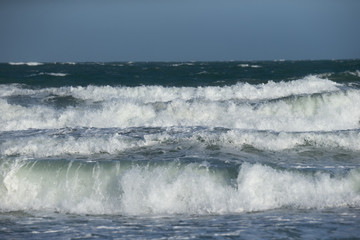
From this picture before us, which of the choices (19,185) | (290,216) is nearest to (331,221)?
(290,216)

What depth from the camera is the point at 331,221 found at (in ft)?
21.1

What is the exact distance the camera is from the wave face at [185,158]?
762 cm

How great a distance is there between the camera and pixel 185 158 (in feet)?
30.4

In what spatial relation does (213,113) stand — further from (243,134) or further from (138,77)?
(138,77)

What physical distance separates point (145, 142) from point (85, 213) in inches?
145

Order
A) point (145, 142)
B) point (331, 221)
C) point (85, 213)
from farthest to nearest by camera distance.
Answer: point (145, 142), point (85, 213), point (331, 221)

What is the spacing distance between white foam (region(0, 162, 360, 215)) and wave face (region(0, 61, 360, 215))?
0.01 metres

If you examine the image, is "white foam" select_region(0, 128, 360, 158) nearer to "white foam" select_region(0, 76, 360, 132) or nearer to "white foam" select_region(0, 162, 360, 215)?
"white foam" select_region(0, 162, 360, 215)

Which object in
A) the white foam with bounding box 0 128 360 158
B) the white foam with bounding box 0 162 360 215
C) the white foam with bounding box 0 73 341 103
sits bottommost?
the white foam with bounding box 0 162 360 215

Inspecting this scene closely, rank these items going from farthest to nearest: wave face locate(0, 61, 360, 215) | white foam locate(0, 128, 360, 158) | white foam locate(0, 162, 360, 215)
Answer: white foam locate(0, 128, 360, 158)
wave face locate(0, 61, 360, 215)
white foam locate(0, 162, 360, 215)

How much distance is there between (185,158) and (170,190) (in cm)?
155

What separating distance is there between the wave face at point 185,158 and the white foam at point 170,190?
15mm

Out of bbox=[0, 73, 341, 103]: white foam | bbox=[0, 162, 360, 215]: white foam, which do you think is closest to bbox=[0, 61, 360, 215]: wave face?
bbox=[0, 162, 360, 215]: white foam

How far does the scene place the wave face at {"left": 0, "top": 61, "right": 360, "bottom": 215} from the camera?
7.62 meters
